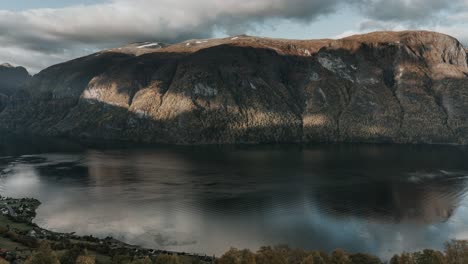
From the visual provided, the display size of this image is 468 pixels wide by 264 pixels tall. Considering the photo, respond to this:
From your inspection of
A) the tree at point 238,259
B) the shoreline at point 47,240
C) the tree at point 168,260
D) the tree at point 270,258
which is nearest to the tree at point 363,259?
the tree at point 270,258

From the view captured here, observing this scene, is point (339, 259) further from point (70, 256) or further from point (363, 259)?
point (70, 256)

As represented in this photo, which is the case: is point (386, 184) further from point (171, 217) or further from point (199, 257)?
point (199, 257)

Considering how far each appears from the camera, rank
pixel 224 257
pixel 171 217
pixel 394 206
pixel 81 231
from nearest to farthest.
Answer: pixel 224 257 < pixel 81 231 < pixel 171 217 < pixel 394 206

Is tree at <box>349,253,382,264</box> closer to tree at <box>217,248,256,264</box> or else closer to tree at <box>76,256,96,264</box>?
tree at <box>217,248,256,264</box>

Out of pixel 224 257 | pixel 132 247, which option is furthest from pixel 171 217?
pixel 224 257

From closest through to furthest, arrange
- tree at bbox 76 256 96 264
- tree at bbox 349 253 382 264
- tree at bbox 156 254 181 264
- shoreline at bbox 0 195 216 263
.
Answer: tree at bbox 76 256 96 264 → tree at bbox 156 254 181 264 → tree at bbox 349 253 382 264 → shoreline at bbox 0 195 216 263

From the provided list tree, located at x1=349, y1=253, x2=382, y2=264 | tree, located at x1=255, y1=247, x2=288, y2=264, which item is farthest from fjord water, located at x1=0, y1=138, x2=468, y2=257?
tree, located at x1=255, y1=247, x2=288, y2=264
